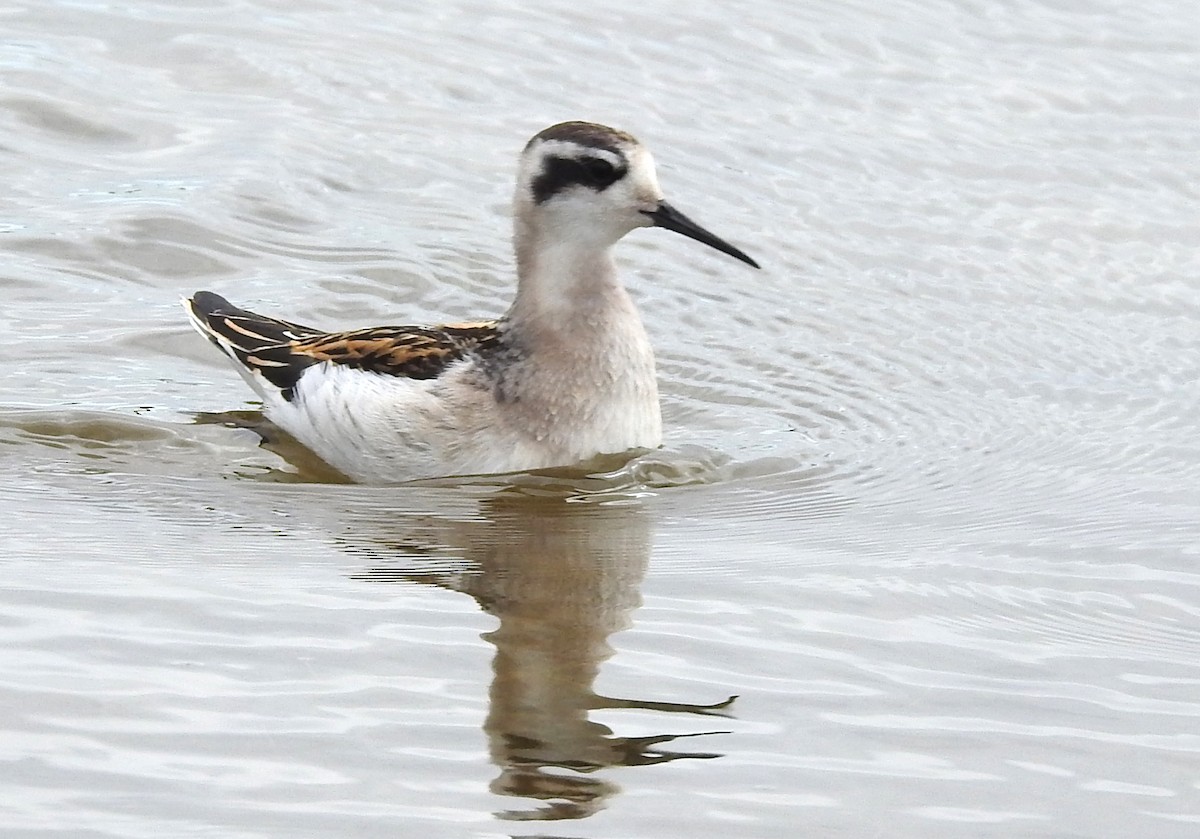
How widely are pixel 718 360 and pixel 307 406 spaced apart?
2622mm

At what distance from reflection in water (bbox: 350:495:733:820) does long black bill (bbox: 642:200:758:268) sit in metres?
1.47

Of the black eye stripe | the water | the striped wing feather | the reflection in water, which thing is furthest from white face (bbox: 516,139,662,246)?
the reflection in water

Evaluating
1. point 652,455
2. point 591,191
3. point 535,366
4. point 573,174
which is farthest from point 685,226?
point 652,455

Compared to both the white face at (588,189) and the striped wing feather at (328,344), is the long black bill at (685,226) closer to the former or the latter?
the white face at (588,189)

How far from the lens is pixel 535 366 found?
9742 mm

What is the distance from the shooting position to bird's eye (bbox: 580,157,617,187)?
973cm

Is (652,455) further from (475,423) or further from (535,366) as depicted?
(475,423)

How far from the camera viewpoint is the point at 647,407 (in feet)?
32.3

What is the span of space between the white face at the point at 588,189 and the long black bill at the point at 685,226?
31 mm

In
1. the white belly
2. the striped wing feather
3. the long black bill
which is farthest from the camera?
the striped wing feather

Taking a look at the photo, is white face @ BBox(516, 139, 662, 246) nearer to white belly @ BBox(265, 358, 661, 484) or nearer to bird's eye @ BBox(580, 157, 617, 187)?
bird's eye @ BBox(580, 157, 617, 187)

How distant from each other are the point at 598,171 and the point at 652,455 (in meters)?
1.40

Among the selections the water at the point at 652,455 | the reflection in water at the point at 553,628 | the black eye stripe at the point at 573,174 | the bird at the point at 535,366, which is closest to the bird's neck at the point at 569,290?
the bird at the point at 535,366

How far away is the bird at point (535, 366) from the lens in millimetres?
9578
